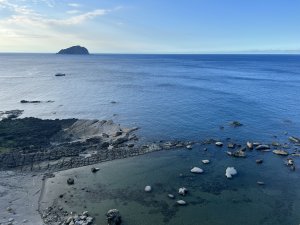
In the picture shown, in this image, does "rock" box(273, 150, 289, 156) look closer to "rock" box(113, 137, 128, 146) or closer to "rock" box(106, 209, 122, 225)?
"rock" box(113, 137, 128, 146)

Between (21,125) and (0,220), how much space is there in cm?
4246

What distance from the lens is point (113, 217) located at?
127 feet

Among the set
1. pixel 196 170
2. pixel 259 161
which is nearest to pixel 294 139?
pixel 259 161

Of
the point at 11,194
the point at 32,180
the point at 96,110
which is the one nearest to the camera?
the point at 11,194

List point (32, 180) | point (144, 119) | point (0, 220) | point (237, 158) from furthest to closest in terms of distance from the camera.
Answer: point (144, 119), point (237, 158), point (32, 180), point (0, 220)

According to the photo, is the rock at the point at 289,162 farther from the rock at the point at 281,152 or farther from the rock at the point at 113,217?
the rock at the point at 113,217

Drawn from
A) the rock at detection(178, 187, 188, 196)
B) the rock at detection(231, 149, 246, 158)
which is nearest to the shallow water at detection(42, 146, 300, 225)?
the rock at detection(178, 187, 188, 196)

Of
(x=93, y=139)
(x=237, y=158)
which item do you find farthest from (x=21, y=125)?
(x=237, y=158)

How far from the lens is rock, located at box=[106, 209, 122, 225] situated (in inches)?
1518

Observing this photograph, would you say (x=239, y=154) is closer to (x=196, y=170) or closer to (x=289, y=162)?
(x=289, y=162)

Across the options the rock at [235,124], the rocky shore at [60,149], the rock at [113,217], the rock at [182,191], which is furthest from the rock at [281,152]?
the rock at [113,217]

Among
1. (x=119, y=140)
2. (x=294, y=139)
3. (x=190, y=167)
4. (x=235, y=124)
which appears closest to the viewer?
(x=190, y=167)

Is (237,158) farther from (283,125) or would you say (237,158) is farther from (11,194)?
(11,194)

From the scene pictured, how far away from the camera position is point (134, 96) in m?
119
